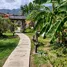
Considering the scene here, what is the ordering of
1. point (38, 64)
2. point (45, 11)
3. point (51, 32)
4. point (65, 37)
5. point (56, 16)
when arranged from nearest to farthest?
point (51, 32) → point (38, 64) → point (56, 16) → point (45, 11) → point (65, 37)

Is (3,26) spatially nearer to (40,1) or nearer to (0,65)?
(40,1)

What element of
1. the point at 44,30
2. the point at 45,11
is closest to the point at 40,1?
the point at 44,30

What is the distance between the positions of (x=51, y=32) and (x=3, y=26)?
15132 mm

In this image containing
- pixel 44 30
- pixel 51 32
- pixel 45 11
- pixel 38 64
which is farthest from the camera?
pixel 45 11

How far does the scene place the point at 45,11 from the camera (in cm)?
2184

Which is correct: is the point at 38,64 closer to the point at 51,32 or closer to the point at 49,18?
the point at 51,32

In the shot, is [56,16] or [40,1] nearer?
[40,1]

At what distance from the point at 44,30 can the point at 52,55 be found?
224 centimetres

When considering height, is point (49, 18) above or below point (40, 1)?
below

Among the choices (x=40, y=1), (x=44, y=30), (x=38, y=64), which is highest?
(x=40, y=1)

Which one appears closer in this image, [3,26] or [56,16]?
[56,16]

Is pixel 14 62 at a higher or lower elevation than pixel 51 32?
lower

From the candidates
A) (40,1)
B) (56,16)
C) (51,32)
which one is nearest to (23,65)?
(51,32)

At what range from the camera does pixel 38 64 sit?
15.2 meters
